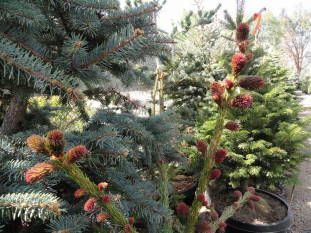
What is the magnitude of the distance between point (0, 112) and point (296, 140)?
7.40ft

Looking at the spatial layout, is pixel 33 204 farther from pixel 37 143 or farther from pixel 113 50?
pixel 113 50

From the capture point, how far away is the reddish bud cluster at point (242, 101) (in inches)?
28.9

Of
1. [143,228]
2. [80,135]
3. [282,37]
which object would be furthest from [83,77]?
[282,37]

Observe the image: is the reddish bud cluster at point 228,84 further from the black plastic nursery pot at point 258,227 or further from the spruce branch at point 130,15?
the black plastic nursery pot at point 258,227

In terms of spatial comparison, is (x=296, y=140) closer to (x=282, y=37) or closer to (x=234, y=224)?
(x=234, y=224)

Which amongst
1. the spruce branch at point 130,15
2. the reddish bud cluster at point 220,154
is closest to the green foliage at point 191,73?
the spruce branch at point 130,15

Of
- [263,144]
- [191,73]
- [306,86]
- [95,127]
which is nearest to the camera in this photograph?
[95,127]

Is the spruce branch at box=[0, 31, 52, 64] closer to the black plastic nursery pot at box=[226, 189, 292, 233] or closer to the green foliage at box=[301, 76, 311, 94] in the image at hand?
the black plastic nursery pot at box=[226, 189, 292, 233]

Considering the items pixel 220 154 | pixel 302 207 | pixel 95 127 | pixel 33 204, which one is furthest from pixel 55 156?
pixel 302 207

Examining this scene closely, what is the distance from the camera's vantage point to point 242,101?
2.42 ft

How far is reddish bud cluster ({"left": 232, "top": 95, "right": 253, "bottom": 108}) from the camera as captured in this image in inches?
28.9

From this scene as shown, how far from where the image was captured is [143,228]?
124 cm

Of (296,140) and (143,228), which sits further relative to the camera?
(296,140)

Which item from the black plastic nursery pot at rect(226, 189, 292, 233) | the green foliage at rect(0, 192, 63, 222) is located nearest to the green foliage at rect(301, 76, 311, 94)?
the black plastic nursery pot at rect(226, 189, 292, 233)
